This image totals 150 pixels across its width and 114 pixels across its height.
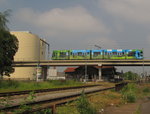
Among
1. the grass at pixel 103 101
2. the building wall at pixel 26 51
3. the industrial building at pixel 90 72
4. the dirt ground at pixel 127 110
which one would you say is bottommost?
the dirt ground at pixel 127 110

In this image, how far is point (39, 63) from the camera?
81.2m

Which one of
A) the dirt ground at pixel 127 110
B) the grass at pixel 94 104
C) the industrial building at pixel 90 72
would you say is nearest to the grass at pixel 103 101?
the grass at pixel 94 104

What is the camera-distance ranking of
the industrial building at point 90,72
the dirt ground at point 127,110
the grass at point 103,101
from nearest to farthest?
the grass at point 103,101
the dirt ground at point 127,110
the industrial building at point 90,72

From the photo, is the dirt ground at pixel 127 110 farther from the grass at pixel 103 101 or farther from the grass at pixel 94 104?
the grass at pixel 94 104

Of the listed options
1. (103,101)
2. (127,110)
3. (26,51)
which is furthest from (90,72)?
(127,110)

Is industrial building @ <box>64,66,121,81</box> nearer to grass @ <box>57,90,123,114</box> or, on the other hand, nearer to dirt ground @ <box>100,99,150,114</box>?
grass @ <box>57,90,123,114</box>

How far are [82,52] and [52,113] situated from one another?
58.3m

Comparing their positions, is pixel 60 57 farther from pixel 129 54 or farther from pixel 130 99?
pixel 130 99

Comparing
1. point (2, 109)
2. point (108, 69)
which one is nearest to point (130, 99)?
point (2, 109)

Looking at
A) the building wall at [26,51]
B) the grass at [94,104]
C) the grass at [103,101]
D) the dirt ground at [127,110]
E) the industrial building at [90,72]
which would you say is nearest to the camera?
the grass at [94,104]

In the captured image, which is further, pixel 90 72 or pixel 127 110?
pixel 90 72

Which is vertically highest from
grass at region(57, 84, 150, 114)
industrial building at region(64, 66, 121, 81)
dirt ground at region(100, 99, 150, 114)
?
industrial building at region(64, 66, 121, 81)

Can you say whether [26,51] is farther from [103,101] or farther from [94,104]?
[94,104]

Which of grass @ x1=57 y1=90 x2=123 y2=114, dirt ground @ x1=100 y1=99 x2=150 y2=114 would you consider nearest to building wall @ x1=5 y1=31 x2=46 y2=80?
grass @ x1=57 y1=90 x2=123 y2=114
